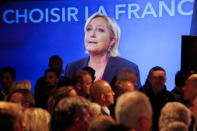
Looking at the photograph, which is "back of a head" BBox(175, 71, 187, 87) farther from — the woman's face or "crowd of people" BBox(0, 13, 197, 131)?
the woman's face

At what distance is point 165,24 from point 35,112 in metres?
5.17

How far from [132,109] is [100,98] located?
1.99 meters

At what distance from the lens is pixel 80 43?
898 centimetres

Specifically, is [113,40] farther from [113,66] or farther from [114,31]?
[113,66]

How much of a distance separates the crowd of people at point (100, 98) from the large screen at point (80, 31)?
19cm

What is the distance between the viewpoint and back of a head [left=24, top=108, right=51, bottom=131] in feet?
11.7

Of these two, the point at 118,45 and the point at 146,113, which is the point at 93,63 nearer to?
the point at 118,45

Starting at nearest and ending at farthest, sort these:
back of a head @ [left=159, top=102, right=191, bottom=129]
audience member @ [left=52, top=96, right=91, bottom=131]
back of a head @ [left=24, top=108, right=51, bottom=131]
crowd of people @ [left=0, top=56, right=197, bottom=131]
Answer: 1. crowd of people @ [left=0, top=56, right=197, bottom=131]
2. audience member @ [left=52, top=96, right=91, bottom=131]
3. back of a head @ [left=24, top=108, right=51, bottom=131]
4. back of a head @ [left=159, top=102, right=191, bottom=129]

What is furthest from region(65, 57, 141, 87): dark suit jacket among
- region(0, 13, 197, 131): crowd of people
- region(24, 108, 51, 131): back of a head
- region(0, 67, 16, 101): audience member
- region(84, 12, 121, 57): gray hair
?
region(24, 108, 51, 131): back of a head

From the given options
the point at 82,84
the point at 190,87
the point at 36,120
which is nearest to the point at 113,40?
the point at 82,84

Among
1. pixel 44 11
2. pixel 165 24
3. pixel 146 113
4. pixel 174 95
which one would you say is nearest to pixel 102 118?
pixel 146 113

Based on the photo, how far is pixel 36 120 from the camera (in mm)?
3656

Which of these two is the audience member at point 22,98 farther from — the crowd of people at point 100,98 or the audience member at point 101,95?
the audience member at point 101,95

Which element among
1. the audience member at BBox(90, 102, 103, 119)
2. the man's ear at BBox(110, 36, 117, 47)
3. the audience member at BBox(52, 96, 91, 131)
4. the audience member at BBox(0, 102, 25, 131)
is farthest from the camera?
the man's ear at BBox(110, 36, 117, 47)
